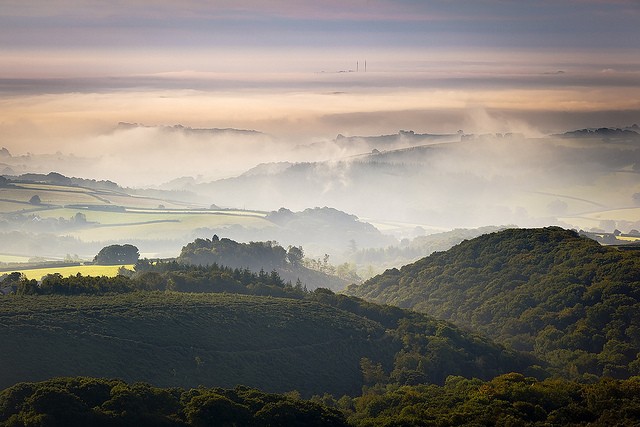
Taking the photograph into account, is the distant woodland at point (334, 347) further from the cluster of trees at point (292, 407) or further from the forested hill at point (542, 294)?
the forested hill at point (542, 294)

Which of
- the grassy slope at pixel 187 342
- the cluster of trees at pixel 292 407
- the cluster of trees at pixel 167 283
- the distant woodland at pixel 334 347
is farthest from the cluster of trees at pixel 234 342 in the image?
the cluster of trees at pixel 292 407

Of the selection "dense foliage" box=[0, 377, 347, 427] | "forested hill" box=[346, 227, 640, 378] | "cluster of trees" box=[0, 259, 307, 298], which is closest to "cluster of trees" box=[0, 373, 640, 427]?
"dense foliage" box=[0, 377, 347, 427]

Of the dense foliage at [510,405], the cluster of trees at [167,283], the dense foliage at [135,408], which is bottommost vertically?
the dense foliage at [510,405]

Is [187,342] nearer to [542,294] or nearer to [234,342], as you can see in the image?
[234,342]

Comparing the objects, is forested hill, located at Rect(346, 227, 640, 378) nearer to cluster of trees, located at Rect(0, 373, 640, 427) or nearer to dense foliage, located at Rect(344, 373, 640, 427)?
dense foliage, located at Rect(344, 373, 640, 427)

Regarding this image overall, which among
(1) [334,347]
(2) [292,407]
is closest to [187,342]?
(1) [334,347]
